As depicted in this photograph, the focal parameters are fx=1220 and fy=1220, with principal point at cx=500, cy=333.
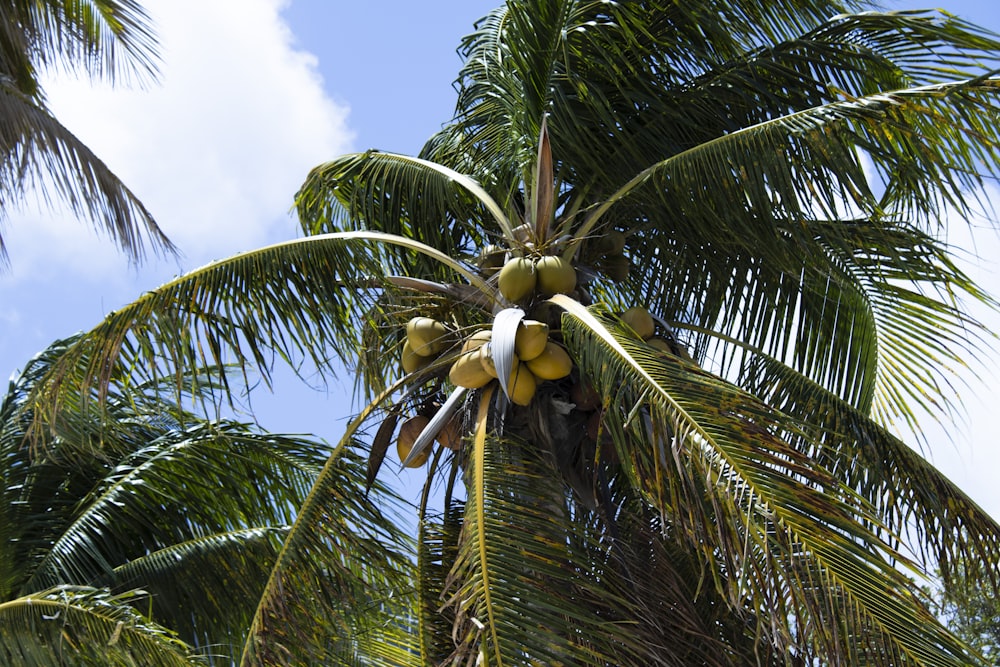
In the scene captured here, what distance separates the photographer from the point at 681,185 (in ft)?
17.6

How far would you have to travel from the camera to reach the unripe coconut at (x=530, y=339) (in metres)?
4.84

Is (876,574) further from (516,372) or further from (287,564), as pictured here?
(287,564)

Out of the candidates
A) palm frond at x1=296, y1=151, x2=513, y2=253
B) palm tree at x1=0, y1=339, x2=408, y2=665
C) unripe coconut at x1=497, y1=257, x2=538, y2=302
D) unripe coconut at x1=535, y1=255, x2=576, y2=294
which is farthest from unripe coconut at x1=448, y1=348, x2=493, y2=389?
palm tree at x1=0, y1=339, x2=408, y2=665

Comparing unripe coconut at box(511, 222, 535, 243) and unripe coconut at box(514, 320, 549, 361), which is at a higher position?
unripe coconut at box(511, 222, 535, 243)

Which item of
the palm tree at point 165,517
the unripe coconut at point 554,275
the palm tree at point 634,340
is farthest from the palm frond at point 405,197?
the palm tree at point 165,517

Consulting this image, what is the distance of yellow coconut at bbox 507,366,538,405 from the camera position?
4.92 m

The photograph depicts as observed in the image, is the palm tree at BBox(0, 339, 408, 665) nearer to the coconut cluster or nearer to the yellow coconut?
the coconut cluster

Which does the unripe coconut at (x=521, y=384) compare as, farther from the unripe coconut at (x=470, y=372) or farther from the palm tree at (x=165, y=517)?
the palm tree at (x=165, y=517)

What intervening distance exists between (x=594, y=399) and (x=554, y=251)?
2.63ft

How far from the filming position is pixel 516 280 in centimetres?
516

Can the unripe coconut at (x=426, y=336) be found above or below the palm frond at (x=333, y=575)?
above

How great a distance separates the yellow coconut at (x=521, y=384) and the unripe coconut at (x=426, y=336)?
1.72 ft

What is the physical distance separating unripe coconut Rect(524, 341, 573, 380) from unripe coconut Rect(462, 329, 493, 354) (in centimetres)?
21

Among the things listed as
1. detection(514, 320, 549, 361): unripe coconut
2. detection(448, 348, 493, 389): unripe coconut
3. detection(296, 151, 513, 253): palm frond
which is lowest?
detection(448, 348, 493, 389): unripe coconut
